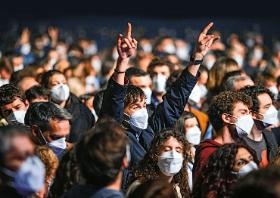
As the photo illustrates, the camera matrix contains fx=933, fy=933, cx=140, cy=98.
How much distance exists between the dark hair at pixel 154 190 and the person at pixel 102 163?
148mm

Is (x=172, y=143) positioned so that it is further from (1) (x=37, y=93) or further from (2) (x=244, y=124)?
(1) (x=37, y=93)

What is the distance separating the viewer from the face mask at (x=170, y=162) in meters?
6.53

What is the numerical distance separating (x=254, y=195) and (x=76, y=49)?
14037mm

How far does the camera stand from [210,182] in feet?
17.9

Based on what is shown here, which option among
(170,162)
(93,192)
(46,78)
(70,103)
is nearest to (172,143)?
(170,162)

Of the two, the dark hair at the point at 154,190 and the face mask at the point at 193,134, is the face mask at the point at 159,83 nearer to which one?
the face mask at the point at 193,134

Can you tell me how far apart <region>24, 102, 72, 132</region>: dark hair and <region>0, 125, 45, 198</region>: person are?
227cm

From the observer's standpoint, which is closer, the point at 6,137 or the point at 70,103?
the point at 6,137

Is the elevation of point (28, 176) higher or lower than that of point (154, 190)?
higher

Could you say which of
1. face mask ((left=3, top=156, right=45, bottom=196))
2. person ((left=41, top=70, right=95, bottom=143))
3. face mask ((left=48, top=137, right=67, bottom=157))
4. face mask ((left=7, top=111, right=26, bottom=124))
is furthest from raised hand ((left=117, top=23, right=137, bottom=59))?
face mask ((left=3, top=156, right=45, bottom=196))

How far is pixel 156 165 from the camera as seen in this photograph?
6602mm

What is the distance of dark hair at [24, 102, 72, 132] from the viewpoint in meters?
7.21

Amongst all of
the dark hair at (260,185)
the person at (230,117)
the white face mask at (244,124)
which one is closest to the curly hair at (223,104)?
the person at (230,117)

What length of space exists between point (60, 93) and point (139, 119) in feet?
6.49
